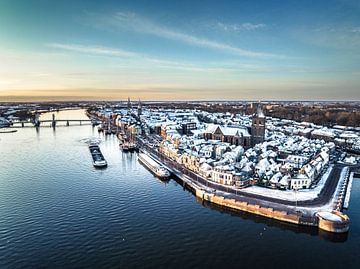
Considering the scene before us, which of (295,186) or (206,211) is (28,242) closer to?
(206,211)

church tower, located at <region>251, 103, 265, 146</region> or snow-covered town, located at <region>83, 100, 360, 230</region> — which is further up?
church tower, located at <region>251, 103, 265, 146</region>

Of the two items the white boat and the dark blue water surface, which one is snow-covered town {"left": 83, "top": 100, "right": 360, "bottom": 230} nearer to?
the white boat

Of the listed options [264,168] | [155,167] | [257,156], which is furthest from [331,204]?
[155,167]

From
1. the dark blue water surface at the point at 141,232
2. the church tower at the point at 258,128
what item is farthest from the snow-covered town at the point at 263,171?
the dark blue water surface at the point at 141,232

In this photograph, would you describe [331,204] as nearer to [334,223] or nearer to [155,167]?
[334,223]

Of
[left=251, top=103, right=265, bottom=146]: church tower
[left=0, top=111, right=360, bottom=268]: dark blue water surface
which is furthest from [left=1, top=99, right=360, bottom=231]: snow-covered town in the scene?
[left=0, top=111, right=360, bottom=268]: dark blue water surface

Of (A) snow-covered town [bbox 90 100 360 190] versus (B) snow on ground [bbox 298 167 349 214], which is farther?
(A) snow-covered town [bbox 90 100 360 190]

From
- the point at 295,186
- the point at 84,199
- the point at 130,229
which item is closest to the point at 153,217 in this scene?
the point at 130,229
